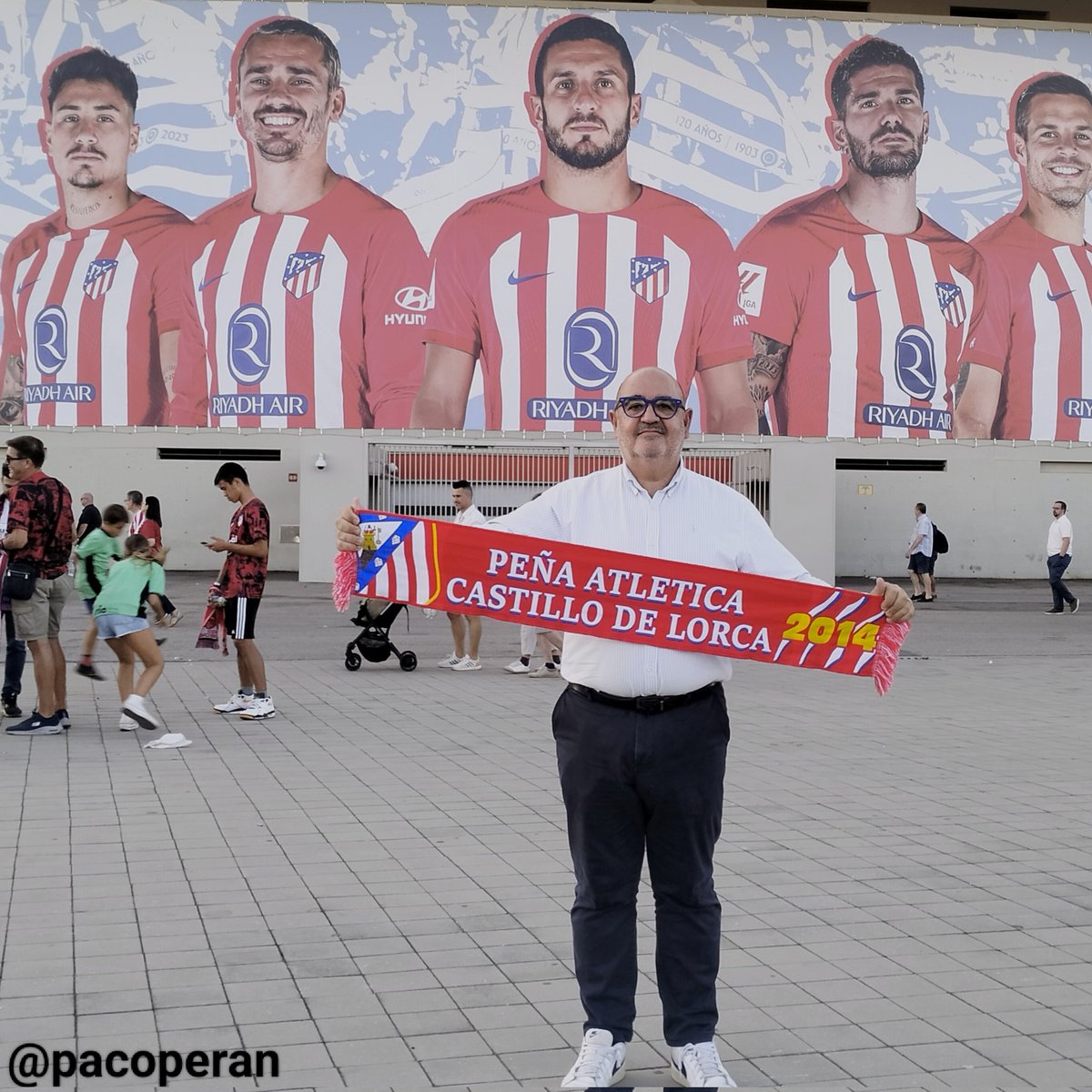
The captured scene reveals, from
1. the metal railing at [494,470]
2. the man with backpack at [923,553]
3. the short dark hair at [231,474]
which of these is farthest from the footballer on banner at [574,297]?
the short dark hair at [231,474]

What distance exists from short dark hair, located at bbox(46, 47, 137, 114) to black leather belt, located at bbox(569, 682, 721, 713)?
3205cm

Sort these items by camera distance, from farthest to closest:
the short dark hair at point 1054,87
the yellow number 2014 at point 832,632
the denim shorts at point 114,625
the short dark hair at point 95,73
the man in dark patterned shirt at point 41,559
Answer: the short dark hair at point 1054,87, the short dark hair at point 95,73, the denim shorts at point 114,625, the man in dark patterned shirt at point 41,559, the yellow number 2014 at point 832,632

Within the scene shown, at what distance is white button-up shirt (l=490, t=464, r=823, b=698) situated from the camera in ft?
13.4

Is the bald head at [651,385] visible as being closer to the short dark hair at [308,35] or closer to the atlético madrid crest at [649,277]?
the atlético madrid crest at [649,277]

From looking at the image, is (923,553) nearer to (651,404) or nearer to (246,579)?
(246,579)

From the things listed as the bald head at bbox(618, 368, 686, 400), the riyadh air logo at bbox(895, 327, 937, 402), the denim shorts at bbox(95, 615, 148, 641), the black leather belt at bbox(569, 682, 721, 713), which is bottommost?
the denim shorts at bbox(95, 615, 148, 641)

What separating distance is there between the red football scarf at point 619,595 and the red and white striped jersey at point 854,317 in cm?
2843

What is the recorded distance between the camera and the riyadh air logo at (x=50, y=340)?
32000 mm

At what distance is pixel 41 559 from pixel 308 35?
26155 millimetres

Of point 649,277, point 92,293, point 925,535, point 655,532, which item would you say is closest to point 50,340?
point 92,293

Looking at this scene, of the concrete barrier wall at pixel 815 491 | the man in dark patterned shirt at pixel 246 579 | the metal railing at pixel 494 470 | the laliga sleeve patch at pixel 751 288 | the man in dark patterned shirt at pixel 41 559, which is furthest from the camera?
the laliga sleeve patch at pixel 751 288

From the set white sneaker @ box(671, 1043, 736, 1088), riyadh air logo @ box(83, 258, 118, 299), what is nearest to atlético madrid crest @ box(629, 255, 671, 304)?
riyadh air logo @ box(83, 258, 118, 299)

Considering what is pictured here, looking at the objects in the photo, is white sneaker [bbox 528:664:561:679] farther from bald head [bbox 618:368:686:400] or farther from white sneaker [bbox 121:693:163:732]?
bald head [bbox 618:368:686:400]

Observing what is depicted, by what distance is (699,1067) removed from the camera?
3.86m
